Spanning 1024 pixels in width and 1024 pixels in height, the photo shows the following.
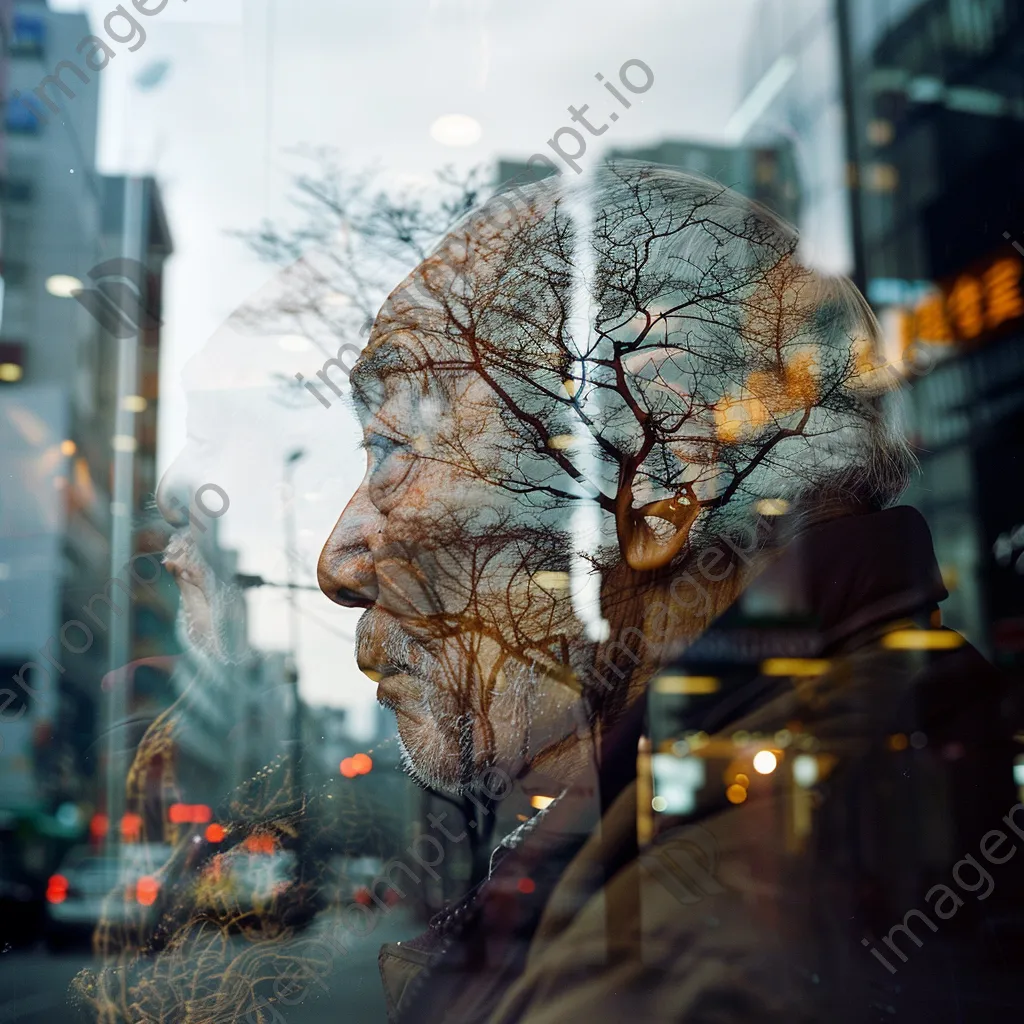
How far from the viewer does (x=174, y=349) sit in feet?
4.55

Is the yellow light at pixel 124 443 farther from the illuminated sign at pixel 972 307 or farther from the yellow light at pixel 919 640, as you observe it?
the illuminated sign at pixel 972 307

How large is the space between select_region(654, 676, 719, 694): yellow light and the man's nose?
52cm

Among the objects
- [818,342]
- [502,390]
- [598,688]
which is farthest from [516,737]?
[818,342]

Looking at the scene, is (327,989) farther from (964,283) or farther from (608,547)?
(964,283)

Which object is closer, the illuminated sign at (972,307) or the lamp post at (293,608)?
the lamp post at (293,608)

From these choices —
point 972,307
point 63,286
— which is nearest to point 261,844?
point 63,286

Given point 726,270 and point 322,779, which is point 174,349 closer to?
point 322,779

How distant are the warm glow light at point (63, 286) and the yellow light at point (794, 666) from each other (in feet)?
3.94

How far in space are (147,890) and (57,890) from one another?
0.17 metres

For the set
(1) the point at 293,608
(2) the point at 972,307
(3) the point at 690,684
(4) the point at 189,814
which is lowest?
(4) the point at 189,814

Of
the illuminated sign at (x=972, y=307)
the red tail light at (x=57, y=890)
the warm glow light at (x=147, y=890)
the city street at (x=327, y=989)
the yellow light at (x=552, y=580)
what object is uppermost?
the illuminated sign at (x=972, y=307)

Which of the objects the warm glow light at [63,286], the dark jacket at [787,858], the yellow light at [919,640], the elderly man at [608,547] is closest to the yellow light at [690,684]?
the dark jacket at [787,858]

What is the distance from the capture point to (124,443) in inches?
54.1

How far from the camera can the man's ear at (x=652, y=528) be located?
113cm
